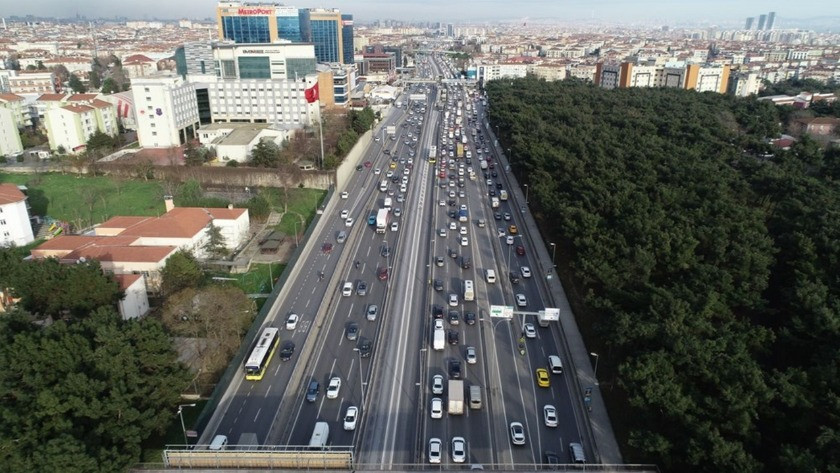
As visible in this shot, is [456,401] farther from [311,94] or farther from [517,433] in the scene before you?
[311,94]

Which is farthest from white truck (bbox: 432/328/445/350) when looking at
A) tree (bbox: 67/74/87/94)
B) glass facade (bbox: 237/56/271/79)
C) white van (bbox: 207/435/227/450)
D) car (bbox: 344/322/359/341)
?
tree (bbox: 67/74/87/94)

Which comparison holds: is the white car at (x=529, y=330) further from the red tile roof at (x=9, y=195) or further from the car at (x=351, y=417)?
the red tile roof at (x=9, y=195)

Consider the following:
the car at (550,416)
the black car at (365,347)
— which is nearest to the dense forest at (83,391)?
the black car at (365,347)

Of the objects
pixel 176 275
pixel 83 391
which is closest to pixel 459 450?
pixel 83 391

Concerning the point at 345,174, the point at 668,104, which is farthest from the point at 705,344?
the point at 668,104

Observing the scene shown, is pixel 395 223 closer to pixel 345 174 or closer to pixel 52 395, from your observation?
pixel 345 174

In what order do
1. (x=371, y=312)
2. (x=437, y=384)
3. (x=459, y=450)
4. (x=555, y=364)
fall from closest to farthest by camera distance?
(x=459, y=450)
(x=437, y=384)
(x=555, y=364)
(x=371, y=312)
